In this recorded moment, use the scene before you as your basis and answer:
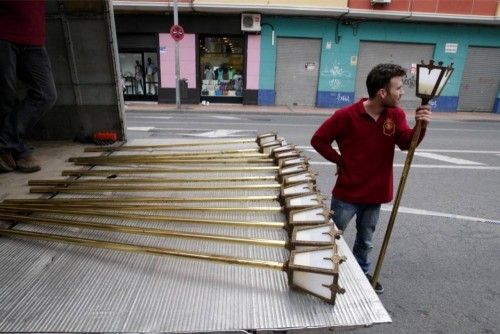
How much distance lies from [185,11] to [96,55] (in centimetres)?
1285

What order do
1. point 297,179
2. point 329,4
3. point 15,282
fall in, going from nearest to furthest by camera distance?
point 15,282 → point 297,179 → point 329,4

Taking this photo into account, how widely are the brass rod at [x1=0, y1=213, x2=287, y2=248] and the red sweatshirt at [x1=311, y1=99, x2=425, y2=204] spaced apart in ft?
3.64

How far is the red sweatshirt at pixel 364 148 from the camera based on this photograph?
2484 mm

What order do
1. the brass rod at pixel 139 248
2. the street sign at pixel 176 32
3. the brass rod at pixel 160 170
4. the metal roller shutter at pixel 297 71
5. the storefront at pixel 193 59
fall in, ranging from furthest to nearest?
the metal roller shutter at pixel 297 71, the storefront at pixel 193 59, the street sign at pixel 176 32, the brass rod at pixel 160 170, the brass rod at pixel 139 248

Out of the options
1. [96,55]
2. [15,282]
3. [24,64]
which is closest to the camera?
[15,282]

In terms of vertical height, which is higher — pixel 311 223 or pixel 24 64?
pixel 24 64

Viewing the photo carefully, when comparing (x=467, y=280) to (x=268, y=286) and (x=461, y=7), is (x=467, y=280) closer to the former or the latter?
(x=268, y=286)

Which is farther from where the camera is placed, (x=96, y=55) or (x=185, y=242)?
(x=96, y=55)

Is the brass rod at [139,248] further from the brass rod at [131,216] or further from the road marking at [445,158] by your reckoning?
the road marking at [445,158]

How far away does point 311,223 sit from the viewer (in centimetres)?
167

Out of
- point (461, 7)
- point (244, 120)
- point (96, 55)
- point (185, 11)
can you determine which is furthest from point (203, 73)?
point (96, 55)

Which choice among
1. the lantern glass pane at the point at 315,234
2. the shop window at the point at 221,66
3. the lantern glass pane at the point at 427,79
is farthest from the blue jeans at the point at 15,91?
the shop window at the point at 221,66

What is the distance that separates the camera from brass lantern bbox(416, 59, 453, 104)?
1.95 metres

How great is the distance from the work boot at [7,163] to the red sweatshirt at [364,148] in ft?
8.08
